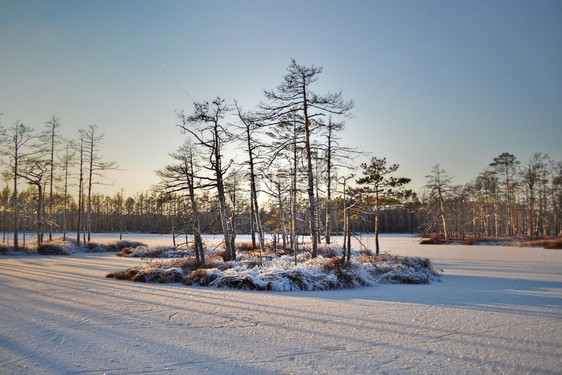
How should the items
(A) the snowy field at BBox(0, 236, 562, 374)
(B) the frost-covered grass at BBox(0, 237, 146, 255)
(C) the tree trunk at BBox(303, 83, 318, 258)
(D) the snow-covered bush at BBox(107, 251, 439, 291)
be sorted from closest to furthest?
1. (A) the snowy field at BBox(0, 236, 562, 374)
2. (D) the snow-covered bush at BBox(107, 251, 439, 291)
3. (C) the tree trunk at BBox(303, 83, 318, 258)
4. (B) the frost-covered grass at BBox(0, 237, 146, 255)

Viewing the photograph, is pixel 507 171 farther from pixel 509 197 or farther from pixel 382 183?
pixel 382 183

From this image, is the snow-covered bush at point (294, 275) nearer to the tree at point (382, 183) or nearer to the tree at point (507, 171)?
the tree at point (382, 183)

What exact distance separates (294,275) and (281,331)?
494 centimetres

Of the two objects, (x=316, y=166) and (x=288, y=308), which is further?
(x=316, y=166)

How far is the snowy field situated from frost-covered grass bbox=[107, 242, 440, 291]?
2.32 feet

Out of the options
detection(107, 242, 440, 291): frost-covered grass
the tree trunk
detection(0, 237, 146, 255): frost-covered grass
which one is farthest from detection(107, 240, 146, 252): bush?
the tree trunk

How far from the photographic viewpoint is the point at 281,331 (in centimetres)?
571

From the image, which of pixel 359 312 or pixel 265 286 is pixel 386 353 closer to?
pixel 359 312

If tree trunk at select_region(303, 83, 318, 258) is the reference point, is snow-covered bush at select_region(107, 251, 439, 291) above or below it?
below

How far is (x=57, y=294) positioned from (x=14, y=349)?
517 cm

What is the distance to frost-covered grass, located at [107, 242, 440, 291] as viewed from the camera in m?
10.4

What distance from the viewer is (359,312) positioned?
23.3 feet

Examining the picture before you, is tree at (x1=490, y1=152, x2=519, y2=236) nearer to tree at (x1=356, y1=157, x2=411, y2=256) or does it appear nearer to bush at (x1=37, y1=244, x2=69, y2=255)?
tree at (x1=356, y1=157, x2=411, y2=256)

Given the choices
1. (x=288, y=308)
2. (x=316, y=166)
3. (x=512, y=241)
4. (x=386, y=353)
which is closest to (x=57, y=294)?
(x=288, y=308)
